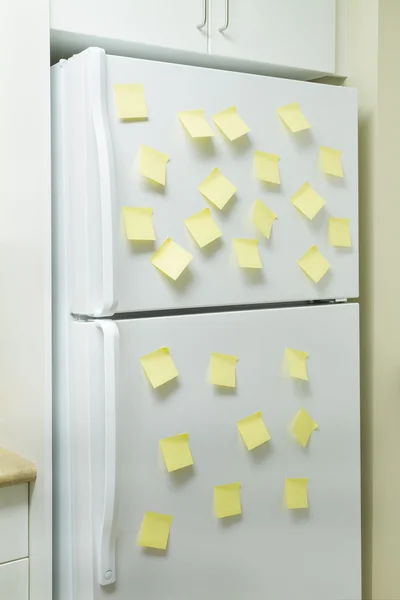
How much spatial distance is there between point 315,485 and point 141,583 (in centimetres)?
51

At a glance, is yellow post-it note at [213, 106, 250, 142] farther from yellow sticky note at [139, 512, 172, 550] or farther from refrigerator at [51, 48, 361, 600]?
yellow sticky note at [139, 512, 172, 550]

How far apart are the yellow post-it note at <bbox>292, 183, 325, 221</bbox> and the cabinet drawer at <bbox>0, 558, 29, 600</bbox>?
101 cm

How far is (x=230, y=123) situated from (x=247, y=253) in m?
0.29

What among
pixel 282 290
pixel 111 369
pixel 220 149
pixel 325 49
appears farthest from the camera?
pixel 325 49

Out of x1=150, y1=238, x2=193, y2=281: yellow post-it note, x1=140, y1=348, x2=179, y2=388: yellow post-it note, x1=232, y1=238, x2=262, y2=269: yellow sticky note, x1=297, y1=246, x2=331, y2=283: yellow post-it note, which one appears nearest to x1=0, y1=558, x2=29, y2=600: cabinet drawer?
x1=140, y1=348, x2=179, y2=388: yellow post-it note

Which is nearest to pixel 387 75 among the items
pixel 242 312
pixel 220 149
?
pixel 220 149

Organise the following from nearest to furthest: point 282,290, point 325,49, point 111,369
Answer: point 111,369, point 282,290, point 325,49

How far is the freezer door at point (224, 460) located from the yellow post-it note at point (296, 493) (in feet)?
0.06

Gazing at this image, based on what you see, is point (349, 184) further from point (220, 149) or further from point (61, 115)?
point (61, 115)

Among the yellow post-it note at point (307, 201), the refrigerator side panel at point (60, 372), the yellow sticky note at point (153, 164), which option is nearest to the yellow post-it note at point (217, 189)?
the yellow sticky note at point (153, 164)

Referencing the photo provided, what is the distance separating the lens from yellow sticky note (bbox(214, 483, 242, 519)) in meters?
1.71

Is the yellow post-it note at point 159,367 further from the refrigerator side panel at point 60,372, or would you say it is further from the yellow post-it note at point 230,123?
the yellow post-it note at point 230,123

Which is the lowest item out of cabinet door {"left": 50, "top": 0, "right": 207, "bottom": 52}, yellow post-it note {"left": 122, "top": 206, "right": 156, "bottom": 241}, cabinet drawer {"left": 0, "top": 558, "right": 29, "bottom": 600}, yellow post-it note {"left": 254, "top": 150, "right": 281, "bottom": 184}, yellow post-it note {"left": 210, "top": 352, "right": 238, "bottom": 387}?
cabinet drawer {"left": 0, "top": 558, "right": 29, "bottom": 600}

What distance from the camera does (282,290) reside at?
182 cm
